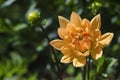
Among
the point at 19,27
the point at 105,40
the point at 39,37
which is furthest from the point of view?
the point at 39,37

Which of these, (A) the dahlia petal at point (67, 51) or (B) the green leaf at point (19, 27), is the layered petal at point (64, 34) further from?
(B) the green leaf at point (19, 27)

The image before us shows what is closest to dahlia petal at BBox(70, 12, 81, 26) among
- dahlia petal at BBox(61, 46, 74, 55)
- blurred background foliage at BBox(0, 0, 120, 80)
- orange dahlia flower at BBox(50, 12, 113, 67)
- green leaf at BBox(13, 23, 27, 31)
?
orange dahlia flower at BBox(50, 12, 113, 67)

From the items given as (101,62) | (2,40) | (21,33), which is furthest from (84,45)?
(2,40)

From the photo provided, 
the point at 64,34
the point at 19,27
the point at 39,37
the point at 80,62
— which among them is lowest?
the point at 39,37

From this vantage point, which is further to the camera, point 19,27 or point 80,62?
point 19,27

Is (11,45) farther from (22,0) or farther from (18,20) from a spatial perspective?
(22,0)

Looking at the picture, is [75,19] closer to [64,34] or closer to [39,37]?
[64,34]

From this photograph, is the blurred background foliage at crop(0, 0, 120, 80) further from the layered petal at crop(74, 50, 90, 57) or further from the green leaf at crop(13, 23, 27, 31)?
the layered petal at crop(74, 50, 90, 57)

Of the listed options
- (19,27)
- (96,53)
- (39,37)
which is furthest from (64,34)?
(39,37)
